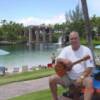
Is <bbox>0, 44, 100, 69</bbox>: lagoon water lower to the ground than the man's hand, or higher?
lower

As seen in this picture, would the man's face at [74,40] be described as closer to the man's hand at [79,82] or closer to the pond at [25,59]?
the man's hand at [79,82]

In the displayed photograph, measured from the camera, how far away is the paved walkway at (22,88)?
955cm

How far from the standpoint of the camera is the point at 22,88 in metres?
10.5

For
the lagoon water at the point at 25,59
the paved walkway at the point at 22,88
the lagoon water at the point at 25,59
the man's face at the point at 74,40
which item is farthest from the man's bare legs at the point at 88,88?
the lagoon water at the point at 25,59

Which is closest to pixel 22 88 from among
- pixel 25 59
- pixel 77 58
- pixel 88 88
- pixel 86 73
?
pixel 77 58

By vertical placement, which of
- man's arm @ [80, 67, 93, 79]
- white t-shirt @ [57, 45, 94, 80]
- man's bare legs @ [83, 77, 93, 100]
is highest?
white t-shirt @ [57, 45, 94, 80]

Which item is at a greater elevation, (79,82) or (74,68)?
(74,68)

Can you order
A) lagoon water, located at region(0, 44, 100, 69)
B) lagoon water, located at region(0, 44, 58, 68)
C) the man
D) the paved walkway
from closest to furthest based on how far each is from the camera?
the man
the paved walkway
lagoon water, located at region(0, 44, 100, 69)
lagoon water, located at region(0, 44, 58, 68)

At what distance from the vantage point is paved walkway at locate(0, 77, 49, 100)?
955 cm

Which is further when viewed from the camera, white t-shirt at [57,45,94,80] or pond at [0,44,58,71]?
pond at [0,44,58,71]

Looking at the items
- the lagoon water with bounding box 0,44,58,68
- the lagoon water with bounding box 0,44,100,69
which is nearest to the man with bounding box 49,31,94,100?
the lagoon water with bounding box 0,44,100,69

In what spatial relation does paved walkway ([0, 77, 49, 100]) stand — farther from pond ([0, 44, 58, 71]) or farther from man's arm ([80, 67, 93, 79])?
pond ([0, 44, 58, 71])

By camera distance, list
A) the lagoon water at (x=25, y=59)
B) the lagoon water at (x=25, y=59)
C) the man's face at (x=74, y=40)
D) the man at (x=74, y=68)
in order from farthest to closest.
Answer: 1. the lagoon water at (x=25, y=59)
2. the lagoon water at (x=25, y=59)
3. the man's face at (x=74, y=40)
4. the man at (x=74, y=68)

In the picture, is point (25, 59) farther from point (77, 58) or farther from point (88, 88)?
point (88, 88)
